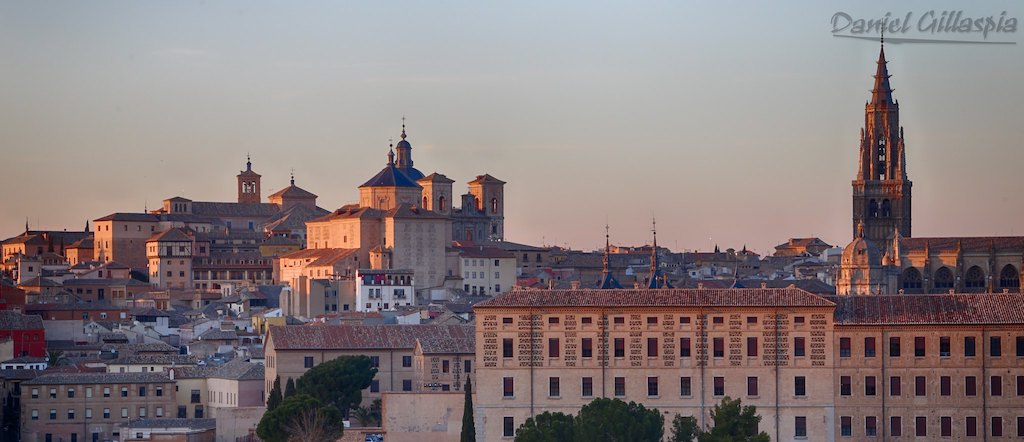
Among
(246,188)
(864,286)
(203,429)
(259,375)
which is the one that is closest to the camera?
(203,429)

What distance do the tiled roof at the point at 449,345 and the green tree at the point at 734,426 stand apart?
53.3 feet

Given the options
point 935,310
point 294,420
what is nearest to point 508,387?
point 294,420

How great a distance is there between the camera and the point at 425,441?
219ft

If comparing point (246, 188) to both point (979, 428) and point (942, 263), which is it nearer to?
point (942, 263)

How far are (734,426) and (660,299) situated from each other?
8.00m

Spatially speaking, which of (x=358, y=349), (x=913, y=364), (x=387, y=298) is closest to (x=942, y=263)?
(x=387, y=298)

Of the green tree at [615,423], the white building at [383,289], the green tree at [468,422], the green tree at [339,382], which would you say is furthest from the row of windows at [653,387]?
the white building at [383,289]

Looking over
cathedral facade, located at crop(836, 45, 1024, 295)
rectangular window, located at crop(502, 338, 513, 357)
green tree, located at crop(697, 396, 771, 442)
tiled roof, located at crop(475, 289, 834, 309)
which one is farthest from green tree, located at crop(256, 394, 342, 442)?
cathedral facade, located at crop(836, 45, 1024, 295)

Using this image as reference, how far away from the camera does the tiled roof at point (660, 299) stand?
66.6 metres

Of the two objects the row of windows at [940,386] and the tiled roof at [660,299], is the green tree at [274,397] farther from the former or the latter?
the row of windows at [940,386]

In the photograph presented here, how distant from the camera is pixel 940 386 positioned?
6475 cm

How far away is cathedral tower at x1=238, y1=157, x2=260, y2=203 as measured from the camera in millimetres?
170000

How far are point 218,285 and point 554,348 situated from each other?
2810 inches

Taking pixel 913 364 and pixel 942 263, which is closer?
pixel 913 364
